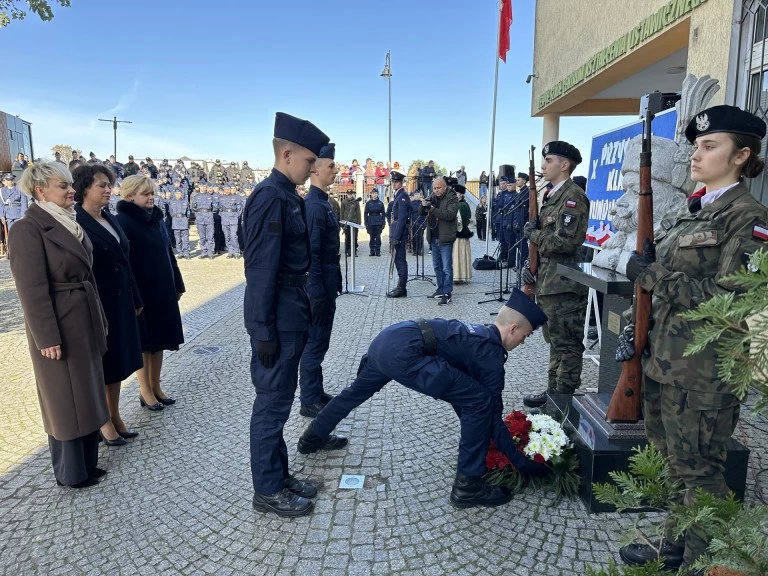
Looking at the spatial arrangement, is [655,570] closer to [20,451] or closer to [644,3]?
[20,451]

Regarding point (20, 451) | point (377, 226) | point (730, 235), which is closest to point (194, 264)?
point (377, 226)

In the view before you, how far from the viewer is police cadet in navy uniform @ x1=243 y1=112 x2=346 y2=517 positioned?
278cm

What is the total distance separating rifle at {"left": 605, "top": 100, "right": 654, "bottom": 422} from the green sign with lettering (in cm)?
398

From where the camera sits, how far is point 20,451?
3.73 m

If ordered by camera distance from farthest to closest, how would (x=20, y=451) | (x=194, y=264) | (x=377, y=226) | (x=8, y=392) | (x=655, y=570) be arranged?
(x=377, y=226) → (x=194, y=264) → (x=8, y=392) → (x=20, y=451) → (x=655, y=570)

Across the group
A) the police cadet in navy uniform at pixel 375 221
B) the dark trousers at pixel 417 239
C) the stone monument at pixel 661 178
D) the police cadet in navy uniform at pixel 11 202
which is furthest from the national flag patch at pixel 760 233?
the police cadet in navy uniform at pixel 11 202

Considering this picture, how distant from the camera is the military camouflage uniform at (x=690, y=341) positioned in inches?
77.5

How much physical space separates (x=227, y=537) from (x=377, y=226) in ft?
44.2

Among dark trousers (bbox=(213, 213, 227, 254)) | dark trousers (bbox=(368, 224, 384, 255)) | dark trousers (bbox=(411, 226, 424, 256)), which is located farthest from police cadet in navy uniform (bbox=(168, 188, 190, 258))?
dark trousers (bbox=(411, 226, 424, 256))

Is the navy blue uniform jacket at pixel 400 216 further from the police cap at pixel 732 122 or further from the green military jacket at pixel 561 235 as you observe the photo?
the police cap at pixel 732 122

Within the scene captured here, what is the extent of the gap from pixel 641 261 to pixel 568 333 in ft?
5.70

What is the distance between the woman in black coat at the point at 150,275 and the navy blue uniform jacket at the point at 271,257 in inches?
68.9

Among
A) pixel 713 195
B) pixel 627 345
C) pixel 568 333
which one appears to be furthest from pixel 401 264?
pixel 713 195

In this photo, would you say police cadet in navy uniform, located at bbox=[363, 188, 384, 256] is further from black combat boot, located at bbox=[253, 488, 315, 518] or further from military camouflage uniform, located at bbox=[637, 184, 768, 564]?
military camouflage uniform, located at bbox=[637, 184, 768, 564]
